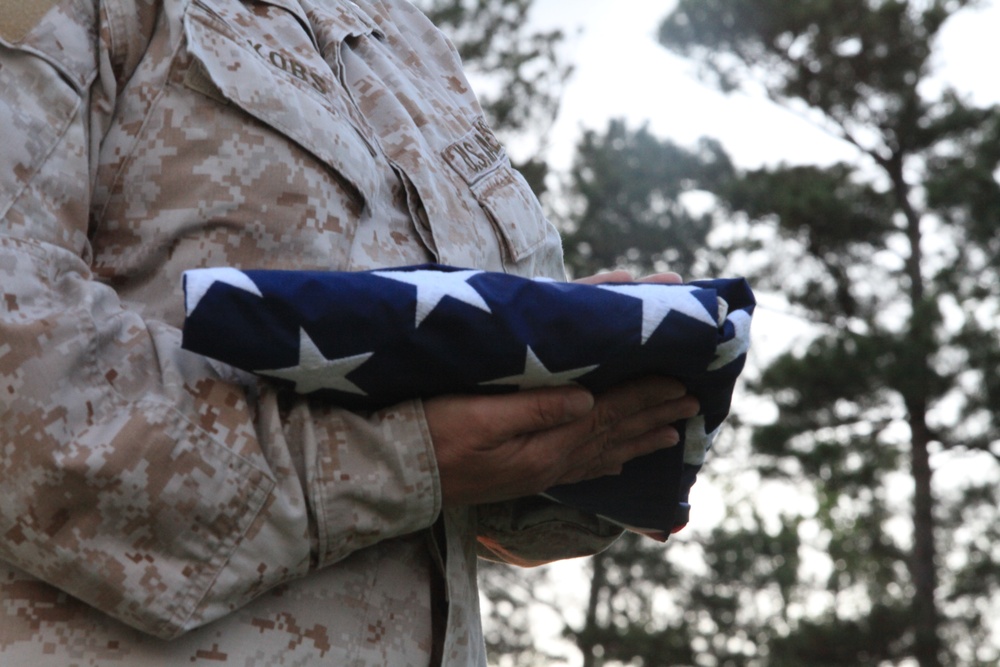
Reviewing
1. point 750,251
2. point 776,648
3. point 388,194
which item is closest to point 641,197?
point 750,251

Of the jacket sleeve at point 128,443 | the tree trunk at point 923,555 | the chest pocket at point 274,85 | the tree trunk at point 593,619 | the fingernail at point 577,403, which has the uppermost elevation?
the chest pocket at point 274,85

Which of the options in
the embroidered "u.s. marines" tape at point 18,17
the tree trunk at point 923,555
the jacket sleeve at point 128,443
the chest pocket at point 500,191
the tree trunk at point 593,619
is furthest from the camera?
the tree trunk at point 593,619

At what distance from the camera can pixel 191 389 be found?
3.53 ft

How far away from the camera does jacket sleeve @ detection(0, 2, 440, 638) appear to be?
0.99 metres

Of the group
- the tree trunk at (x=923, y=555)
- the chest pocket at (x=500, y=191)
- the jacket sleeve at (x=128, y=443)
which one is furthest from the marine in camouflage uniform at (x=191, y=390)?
the tree trunk at (x=923, y=555)

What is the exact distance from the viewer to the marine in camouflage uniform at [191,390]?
3.28 feet

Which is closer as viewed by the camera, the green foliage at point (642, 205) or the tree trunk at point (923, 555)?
the tree trunk at point (923, 555)

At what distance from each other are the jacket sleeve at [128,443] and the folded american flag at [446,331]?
0.06 meters

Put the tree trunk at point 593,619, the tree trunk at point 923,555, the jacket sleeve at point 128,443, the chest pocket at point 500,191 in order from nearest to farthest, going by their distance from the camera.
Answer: the jacket sleeve at point 128,443 → the chest pocket at point 500,191 → the tree trunk at point 923,555 → the tree trunk at point 593,619

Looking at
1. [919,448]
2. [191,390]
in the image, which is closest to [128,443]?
[191,390]

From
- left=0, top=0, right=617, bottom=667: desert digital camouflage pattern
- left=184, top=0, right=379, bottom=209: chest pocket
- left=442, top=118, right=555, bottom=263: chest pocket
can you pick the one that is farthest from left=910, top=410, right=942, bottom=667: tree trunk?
left=184, top=0, right=379, bottom=209: chest pocket

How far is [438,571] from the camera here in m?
1.27

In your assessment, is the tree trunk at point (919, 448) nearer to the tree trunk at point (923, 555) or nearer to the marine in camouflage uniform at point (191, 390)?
the tree trunk at point (923, 555)

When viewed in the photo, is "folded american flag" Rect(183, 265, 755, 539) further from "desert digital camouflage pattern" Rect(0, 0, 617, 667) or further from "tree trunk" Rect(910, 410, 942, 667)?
"tree trunk" Rect(910, 410, 942, 667)
